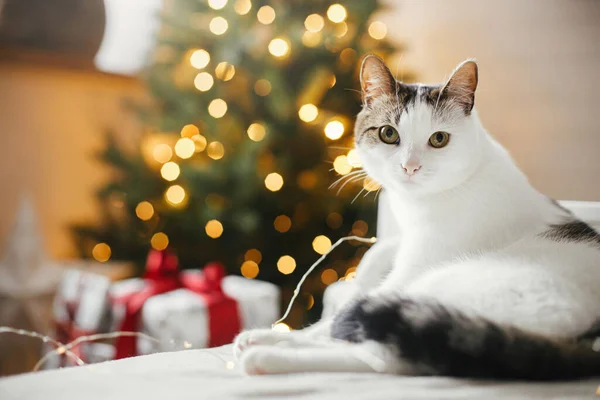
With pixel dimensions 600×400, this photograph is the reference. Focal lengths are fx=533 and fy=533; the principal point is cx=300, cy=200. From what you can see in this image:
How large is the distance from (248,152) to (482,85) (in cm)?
71

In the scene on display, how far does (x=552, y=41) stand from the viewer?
133 centimetres

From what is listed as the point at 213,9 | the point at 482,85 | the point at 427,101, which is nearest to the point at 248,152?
the point at 213,9

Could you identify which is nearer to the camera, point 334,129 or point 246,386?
point 246,386

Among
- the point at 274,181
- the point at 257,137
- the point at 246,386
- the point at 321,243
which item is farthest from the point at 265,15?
the point at 246,386

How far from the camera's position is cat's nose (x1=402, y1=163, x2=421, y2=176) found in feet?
2.77

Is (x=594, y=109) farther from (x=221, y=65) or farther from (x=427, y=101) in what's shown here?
(x=221, y=65)

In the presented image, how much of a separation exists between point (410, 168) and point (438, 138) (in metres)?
0.08

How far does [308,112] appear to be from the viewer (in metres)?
1.71

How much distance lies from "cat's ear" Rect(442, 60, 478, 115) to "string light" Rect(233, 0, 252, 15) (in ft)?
3.48

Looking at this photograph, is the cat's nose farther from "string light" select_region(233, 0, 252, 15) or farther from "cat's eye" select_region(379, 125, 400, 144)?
"string light" select_region(233, 0, 252, 15)

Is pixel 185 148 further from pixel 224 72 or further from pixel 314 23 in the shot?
pixel 314 23

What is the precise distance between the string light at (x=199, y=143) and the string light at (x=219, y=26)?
13.7 inches

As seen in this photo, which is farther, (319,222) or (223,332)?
(319,222)

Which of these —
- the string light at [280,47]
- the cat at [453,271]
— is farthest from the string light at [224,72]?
the cat at [453,271]
